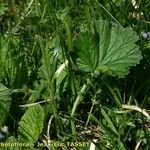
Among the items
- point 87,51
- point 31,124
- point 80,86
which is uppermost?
point 87,51

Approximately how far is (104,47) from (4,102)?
1.48 ft

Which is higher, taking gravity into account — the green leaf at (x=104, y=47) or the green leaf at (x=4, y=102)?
the green leaf at (x=104, y=47)

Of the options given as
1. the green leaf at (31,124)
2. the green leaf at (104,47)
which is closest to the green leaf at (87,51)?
the green leaf at (104,47)

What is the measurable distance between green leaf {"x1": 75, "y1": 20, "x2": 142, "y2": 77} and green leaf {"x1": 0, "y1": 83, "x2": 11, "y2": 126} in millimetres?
310

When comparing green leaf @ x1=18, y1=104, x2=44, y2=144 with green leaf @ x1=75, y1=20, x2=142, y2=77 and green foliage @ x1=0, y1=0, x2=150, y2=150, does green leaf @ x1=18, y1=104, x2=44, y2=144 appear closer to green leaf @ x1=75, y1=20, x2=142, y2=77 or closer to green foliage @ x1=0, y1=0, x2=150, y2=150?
green foliage @ x1=0, y1=0, x2=150, y2=150

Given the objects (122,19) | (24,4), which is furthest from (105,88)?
(24,4)

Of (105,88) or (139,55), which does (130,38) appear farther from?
(105,88)

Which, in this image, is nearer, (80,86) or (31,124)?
(31,124)

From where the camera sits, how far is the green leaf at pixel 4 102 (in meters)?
1.72

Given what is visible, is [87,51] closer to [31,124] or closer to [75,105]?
[75,105]

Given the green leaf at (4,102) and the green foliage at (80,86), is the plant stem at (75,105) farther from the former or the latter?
the green leaf at (4,102)

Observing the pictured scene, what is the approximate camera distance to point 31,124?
1.72 meters

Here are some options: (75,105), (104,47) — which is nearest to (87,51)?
(104,47)

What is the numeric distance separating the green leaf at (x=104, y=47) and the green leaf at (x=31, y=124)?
0.24 m
